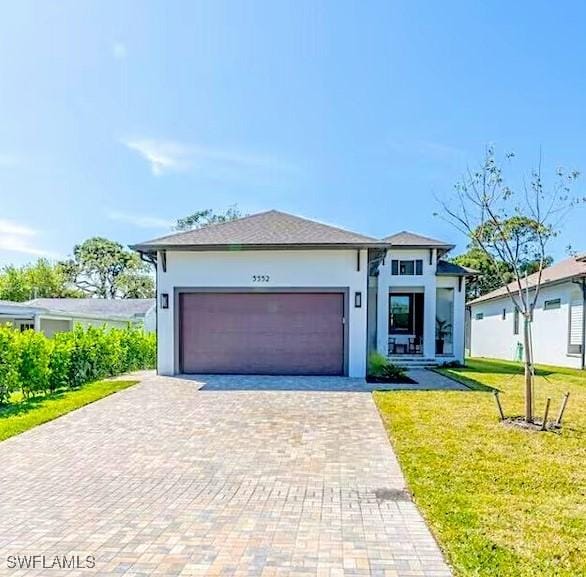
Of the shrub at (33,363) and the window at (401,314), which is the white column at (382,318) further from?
the shrub at (33,363)

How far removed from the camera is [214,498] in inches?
171

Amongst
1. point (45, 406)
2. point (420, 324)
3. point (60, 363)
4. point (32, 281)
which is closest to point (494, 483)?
point (45, 406)

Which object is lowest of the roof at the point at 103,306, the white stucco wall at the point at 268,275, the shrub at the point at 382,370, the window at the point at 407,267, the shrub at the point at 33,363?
the shrub at the point at 382,370

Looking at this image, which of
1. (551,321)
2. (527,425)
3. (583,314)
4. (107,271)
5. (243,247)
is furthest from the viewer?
(107,271)

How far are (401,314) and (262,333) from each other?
8.60 metres

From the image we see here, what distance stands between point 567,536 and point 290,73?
1160 cm

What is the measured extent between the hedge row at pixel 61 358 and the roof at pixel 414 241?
10043 millimetres

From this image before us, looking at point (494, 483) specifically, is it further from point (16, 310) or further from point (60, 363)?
point (16, 310)

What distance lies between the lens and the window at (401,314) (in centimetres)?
1908

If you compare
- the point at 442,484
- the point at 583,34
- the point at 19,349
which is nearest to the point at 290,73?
the point at 583,34

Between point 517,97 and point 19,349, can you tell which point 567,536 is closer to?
point 19,349

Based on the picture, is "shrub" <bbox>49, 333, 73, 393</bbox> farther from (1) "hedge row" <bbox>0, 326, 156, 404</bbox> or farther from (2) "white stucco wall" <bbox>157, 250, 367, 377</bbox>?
(2) "white stucco wall" <bbox>157, 250, 367, 377</bbox>

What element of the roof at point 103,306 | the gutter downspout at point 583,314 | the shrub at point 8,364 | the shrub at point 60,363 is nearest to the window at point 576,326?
the gutter downspout at point 583,314

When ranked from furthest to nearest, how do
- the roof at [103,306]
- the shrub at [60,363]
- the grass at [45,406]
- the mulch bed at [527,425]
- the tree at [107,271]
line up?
the tree at [107,271]
the roof at [103,306]
the shrub at [60,363]
the grass at [45,406]
the mulch bed at [527,425]
